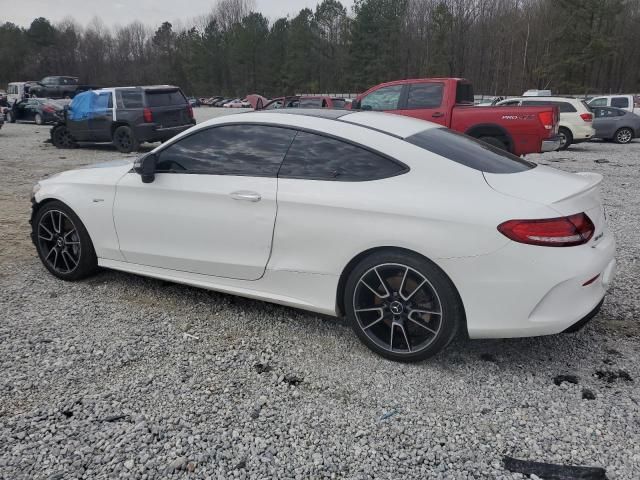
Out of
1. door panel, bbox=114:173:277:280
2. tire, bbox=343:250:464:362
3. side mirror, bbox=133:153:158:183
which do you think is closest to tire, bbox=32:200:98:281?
door panel, bbox=114:173:277:280

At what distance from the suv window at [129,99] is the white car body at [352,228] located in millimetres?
9828

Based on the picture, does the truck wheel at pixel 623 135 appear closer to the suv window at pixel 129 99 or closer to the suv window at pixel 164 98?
the suv window at pixel 164 98

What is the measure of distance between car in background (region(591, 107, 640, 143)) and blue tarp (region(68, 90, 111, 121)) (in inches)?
609

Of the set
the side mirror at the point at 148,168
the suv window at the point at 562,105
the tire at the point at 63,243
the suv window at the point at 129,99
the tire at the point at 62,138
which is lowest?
the tire at the point at 63,243

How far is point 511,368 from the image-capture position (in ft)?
10.6

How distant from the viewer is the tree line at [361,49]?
50.1m

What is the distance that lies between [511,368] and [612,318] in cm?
121

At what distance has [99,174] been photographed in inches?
171

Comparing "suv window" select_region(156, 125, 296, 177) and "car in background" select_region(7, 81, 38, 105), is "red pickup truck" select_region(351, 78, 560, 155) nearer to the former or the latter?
"suv window" select_region(156, 125, 296, 177)

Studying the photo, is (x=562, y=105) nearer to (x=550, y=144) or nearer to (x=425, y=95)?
(x=550, y=144)

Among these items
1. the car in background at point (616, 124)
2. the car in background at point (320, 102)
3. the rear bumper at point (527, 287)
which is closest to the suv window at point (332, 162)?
the rear bumper at point (527, 287)

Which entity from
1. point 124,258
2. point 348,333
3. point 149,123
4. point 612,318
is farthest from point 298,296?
point 149,123

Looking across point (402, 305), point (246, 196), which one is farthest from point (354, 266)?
point (246, 196)

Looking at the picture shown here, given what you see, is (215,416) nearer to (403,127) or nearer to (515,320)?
(515,320)
